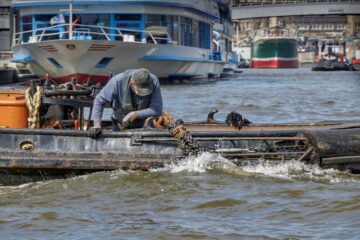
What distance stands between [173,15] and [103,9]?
13.0ft

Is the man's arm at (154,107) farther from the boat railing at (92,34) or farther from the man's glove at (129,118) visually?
the boat railing at (92,34)

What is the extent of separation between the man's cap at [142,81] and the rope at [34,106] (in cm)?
141

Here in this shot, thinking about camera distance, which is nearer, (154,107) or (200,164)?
(200,164)

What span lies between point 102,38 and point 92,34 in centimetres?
60

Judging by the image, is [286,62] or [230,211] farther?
[286,62]

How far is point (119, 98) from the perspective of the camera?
43.7 ft

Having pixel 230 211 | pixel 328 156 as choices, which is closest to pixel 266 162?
pixel 328 156

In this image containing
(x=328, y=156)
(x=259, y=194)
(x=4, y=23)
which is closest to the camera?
(x=259, y=194)

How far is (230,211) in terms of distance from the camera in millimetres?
11320

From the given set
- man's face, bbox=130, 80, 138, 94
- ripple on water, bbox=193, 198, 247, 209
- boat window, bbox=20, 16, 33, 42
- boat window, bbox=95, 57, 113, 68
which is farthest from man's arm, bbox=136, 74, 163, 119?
boat window, bbox=20, 16, 33, 42

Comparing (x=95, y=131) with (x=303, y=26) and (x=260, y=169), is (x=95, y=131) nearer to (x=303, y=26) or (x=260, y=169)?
(x=260, y=169)

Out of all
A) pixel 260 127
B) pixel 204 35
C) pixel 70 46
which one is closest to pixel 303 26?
pixel 204 35

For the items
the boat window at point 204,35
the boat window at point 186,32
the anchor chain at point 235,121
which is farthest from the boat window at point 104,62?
the anchor chain at point 235,121

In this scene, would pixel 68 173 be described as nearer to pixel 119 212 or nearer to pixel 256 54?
pixel 119 212
